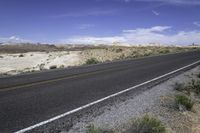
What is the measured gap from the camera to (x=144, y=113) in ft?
24.9

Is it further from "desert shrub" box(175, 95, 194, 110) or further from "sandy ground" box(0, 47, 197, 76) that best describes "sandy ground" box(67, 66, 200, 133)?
"sandy ground" box(0, 47, 197, 76)

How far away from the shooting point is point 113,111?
7.74m

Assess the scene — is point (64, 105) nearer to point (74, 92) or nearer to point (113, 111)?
point (113, 111)

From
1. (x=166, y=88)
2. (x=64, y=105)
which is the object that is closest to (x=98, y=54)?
(x=166, y=88)

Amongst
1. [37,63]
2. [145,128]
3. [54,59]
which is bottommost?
[37,63]

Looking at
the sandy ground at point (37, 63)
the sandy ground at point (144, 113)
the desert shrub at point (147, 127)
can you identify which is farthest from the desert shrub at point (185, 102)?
the sandy ground at point (37, 63)

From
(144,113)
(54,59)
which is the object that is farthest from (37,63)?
(144,113)

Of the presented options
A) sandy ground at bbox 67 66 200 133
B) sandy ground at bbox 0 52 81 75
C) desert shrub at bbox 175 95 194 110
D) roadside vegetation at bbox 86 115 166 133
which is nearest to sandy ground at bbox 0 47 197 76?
sandy ground at bbox 0 52 81 75

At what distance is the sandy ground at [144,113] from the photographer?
6434 millimetres

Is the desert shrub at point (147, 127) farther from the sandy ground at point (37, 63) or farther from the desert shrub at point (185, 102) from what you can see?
the sandy ground at point (37, 63)

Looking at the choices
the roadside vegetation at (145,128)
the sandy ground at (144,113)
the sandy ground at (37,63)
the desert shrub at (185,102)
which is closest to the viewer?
the roadside vegetation at (145,128)

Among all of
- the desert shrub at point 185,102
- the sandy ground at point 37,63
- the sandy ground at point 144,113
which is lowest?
the sandy ground at point 37,63

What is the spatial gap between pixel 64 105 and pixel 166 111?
9.66ft

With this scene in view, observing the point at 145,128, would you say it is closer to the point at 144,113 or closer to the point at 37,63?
the point at 144,113
